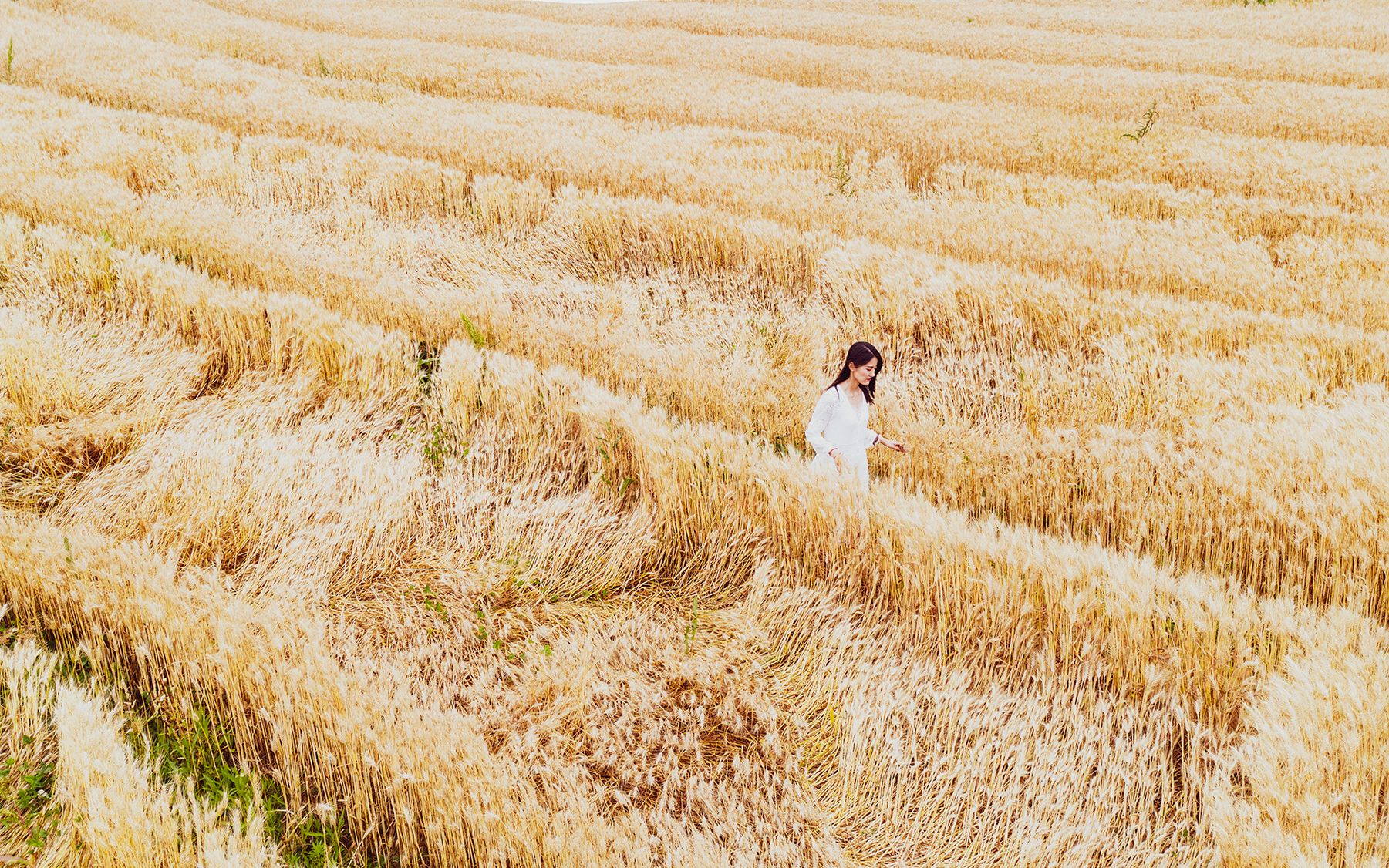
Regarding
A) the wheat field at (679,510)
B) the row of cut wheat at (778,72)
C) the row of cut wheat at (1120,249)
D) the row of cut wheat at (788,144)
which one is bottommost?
the wheat field at (679,510)

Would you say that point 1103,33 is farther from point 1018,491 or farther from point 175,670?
point 175,670

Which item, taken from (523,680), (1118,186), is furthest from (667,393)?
(1118,186)

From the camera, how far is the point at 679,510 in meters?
4.93

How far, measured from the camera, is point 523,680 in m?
4.06

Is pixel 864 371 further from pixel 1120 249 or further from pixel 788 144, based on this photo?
pixel 788 144

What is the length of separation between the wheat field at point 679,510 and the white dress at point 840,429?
0.29 metres

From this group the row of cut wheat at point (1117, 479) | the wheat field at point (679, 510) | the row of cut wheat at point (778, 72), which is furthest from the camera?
the row of cut wheat at point (778, 72)

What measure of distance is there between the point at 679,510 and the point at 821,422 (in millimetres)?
1061

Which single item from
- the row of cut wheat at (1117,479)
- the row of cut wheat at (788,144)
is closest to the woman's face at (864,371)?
the row of cut wheat at (1117,479)

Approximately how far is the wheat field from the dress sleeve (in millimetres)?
301

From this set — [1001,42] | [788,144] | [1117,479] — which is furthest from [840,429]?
[1001,42]

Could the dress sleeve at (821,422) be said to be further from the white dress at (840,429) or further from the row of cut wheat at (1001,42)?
the row of cut wheat at (1001,42)

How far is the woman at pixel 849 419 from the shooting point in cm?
505

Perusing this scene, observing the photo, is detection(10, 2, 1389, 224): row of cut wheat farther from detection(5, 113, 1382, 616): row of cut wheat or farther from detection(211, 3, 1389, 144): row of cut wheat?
detection(5, 113, 1382, 616): row of cut wheat
